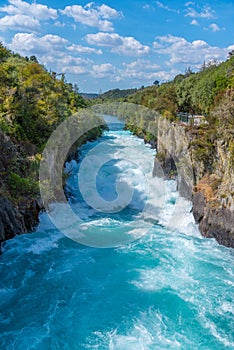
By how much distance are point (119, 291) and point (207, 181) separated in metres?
12.2

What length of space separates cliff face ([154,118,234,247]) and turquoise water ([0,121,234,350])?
38.2 inches

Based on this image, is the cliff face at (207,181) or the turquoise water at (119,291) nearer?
the turquoise water at (119,291)

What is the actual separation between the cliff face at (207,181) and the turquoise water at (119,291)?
970mm

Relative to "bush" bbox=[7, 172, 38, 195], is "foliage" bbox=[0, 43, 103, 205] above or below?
above

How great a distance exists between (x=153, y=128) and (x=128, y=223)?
85.4 ft

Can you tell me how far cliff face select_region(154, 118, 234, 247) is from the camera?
19734mm

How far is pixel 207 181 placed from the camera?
24156 millimetres

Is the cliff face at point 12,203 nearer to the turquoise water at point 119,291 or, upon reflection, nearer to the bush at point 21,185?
the bush at point 21,185

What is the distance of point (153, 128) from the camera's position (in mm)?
46969

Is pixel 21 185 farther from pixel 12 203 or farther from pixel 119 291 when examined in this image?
pixel 119 291

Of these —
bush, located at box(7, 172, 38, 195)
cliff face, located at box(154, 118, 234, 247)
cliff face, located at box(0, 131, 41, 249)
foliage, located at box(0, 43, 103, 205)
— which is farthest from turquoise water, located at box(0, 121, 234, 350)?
foliage, located at box(0, 43, 103, 205)

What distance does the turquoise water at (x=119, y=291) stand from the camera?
11859 millimetres

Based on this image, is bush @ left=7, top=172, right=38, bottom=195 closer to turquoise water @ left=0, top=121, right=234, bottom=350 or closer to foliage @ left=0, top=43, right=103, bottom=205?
foliage @ left=0, top=43, right=103, bottom=205

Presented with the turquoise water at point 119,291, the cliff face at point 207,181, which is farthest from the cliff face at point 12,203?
the cliff face at point 207,181
